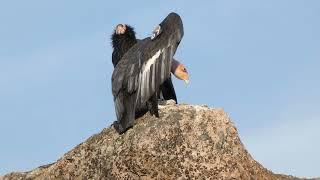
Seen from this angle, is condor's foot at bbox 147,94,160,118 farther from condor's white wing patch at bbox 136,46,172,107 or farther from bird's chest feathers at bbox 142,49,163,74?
bird's chest feathers at bbox 142,49,163,74

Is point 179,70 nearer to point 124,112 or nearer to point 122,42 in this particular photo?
point 122,42

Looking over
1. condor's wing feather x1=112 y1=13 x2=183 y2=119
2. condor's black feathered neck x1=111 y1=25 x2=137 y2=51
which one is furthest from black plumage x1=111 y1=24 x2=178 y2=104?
condor's wing feather x1=112 y1=13 x2=183 y2=119

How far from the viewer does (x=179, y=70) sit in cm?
1189

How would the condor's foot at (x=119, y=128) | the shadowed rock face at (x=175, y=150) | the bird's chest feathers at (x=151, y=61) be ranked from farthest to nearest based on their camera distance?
the bird's chest feathers at (x=151, y=61) < the condor's foot at (x=119, y=128) < the shadowed rock face at (x=175, y=150)

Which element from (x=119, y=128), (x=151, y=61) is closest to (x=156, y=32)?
(x=151, y=61)

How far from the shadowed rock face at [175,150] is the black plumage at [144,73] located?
227mm

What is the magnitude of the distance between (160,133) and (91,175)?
132 cm

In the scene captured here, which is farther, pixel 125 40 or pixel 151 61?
pixel 125 40

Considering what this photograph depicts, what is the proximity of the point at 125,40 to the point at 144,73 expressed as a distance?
1804 mm

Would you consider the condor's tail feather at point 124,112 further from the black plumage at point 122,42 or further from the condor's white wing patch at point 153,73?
the black plumage at point 122,42

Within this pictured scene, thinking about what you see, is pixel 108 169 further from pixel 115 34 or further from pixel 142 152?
pixel 115 34

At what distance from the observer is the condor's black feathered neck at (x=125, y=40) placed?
1258 centimetres

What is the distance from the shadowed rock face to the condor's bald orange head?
141 cm

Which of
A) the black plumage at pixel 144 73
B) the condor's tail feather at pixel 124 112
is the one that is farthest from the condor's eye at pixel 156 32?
the condor's tail feather at pixel 124 112
